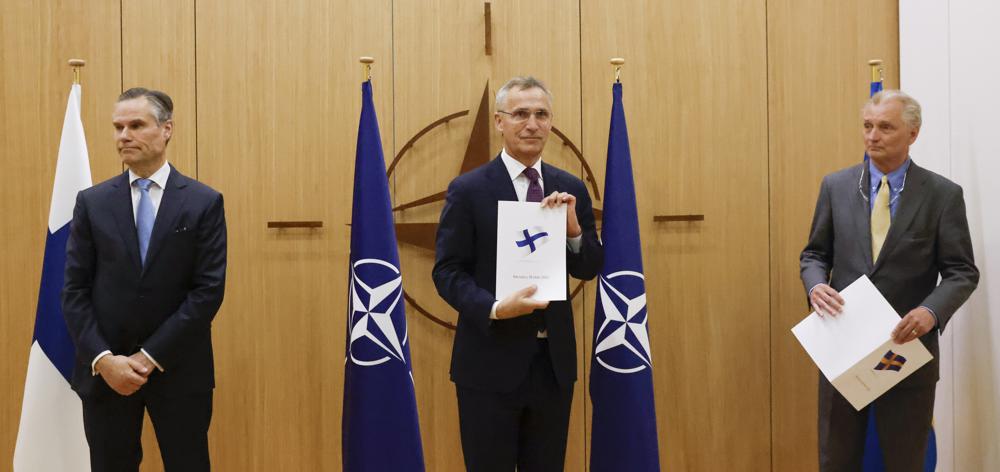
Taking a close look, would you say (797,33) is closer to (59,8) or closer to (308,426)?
(308,426)

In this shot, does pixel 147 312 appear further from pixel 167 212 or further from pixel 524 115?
pixel 524 115

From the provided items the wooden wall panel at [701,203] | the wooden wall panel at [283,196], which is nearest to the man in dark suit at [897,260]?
the wooden wall panel at [701,203]

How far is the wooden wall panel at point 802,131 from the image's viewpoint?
4086 mm

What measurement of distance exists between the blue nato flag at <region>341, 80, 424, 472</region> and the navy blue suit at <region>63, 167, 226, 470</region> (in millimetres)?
603

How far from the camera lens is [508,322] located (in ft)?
8.59

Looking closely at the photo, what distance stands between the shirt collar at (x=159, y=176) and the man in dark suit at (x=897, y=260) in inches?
88.9

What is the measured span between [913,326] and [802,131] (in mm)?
1481

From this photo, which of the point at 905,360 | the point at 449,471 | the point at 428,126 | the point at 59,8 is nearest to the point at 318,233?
the point at 428,126

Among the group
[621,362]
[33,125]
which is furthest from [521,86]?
[33,125]

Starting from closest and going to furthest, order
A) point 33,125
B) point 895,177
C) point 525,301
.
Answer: point 525,301 < point 895,177 < point 33,125

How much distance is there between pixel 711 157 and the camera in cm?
403

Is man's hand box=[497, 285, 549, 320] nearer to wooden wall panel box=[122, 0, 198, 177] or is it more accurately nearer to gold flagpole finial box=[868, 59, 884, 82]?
wooden wall panel box=[122, 0, 198, 177]

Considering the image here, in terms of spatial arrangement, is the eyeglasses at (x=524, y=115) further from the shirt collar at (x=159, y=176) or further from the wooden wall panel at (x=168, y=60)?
the wooden wall panel at (x=168, y=60)

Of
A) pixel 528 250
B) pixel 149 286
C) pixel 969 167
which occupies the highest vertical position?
pixel 969 167
